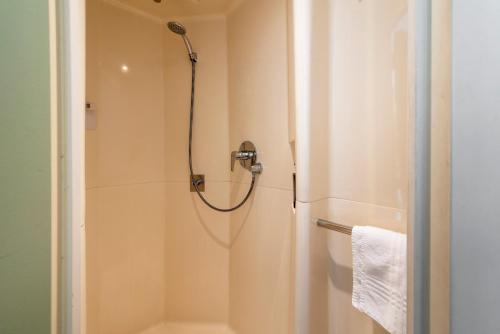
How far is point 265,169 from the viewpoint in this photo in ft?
3.73

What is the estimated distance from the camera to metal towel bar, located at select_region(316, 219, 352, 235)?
29.0 inches

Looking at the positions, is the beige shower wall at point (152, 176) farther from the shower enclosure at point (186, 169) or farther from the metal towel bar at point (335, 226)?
the metal towel bar at point (335, 226)

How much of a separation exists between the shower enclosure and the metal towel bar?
0.23 m

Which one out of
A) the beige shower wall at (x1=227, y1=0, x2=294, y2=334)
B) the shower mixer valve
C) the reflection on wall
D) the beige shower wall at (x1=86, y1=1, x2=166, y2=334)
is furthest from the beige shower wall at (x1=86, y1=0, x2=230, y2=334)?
the reflection on wall

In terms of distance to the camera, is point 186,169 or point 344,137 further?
point 186,169

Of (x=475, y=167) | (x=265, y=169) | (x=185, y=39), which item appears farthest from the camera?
(x=185, y=39)

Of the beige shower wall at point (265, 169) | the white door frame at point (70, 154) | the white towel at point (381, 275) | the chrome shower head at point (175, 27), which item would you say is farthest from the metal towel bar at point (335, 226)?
the chrome shower head at point (175, 27)

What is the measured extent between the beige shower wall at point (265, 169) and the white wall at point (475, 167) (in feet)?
2.36

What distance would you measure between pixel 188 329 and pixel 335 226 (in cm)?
131

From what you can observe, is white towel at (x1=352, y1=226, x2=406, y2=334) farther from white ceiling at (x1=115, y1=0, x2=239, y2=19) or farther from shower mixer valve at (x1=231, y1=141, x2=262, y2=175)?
white ceiling at (x1=115, y1=0, x2=239, y2=19)

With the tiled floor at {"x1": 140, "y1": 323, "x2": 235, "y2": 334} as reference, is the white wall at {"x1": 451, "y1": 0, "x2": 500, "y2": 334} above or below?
above

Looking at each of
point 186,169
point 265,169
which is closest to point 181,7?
point 186,169

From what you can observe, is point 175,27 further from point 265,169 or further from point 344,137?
point 344,137

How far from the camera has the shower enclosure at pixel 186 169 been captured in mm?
1103
